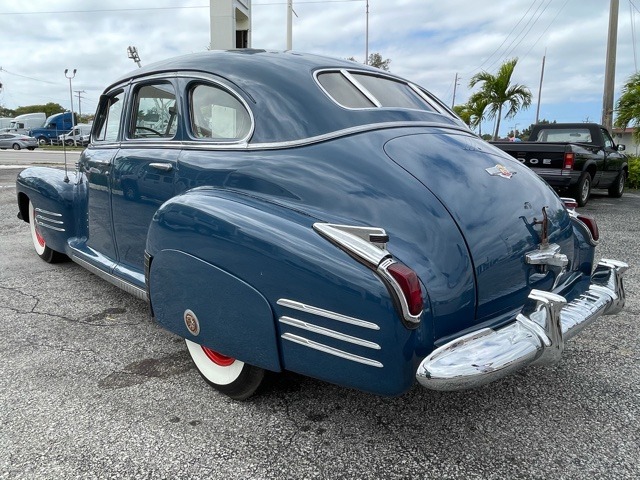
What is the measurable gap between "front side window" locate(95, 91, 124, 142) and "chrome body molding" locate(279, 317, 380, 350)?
2.26 metres

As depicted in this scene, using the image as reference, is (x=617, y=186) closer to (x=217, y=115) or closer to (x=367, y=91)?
(x=367, y=91)

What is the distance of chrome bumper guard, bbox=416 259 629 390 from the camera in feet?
5.63

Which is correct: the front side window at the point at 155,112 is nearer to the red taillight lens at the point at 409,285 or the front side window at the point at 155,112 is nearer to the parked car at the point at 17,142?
the red taillight lens at the point at 409,285

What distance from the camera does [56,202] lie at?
400cm

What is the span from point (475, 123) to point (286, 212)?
18.1 m

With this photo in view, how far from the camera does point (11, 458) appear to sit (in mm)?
1984

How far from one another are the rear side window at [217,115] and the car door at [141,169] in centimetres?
15

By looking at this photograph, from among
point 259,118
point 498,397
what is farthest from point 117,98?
point 498,397

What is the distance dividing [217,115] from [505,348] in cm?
187

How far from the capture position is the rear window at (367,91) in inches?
102

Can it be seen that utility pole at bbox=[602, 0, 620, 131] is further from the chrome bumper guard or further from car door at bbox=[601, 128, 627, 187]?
the chrome bumper guard

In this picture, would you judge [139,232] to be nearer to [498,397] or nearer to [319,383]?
[319,383]

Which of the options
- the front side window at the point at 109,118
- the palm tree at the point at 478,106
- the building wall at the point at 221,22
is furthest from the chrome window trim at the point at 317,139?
the palm tree at the point at 478,106

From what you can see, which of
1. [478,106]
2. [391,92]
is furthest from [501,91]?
[391,92]
